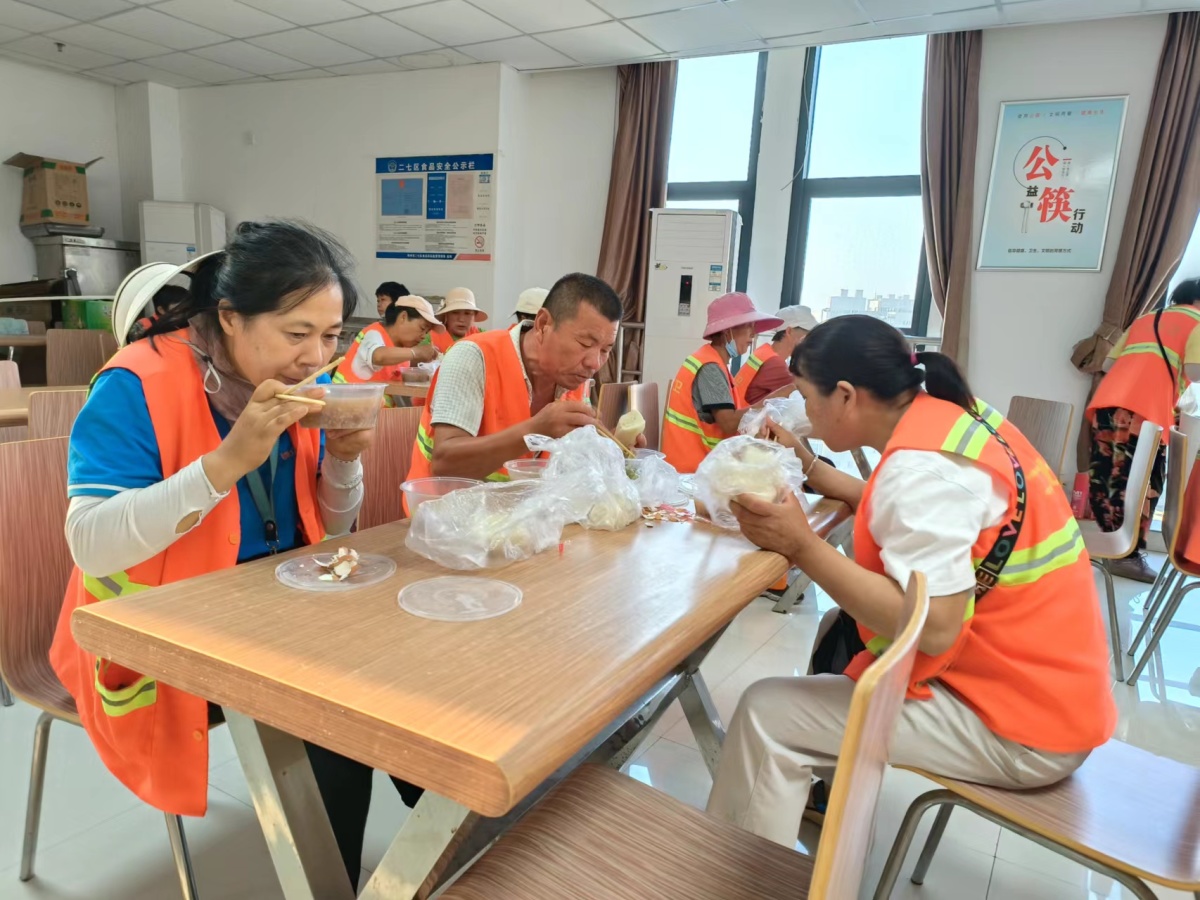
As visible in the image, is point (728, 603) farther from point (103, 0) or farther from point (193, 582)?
point (103, 0)

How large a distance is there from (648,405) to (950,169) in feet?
9.24

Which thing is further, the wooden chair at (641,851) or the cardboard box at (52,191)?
the cardboard box at (52,191)

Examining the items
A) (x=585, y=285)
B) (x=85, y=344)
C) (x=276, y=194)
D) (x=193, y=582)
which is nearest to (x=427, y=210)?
(x=276, y=194)

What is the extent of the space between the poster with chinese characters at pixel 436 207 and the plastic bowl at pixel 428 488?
15.3 feet

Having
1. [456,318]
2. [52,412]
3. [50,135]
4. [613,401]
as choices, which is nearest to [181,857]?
[52,412]

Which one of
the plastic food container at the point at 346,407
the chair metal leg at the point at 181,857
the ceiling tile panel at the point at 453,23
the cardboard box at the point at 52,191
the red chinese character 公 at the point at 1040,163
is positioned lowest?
the chair metal leg at the point at 181,857

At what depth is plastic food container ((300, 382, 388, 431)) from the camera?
1063 mm

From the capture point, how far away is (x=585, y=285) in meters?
1.83

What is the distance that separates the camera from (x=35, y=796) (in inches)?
54.6

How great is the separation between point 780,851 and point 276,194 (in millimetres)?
7054

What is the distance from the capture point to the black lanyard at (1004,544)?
3.70ft

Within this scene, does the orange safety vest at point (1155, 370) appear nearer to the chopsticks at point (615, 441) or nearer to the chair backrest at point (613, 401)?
the chair backrest at point (613, 401)

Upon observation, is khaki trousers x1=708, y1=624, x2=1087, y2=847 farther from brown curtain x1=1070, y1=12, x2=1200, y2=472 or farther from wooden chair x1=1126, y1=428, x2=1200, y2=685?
brown curtain x1=1070, y1=12, x2=1200, y2=472

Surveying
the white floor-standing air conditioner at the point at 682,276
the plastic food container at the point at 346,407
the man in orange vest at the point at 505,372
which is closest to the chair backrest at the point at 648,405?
the man in orange vest at the point at 505,372
